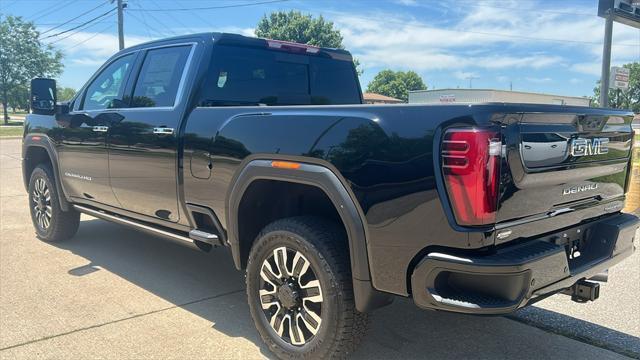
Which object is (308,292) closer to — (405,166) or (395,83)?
(405,166)

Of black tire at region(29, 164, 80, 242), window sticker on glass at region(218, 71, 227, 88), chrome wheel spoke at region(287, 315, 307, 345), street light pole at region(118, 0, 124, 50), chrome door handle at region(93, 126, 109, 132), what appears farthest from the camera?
street light pole at region(118, 0, 124, 50)

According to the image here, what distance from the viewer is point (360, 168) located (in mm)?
2609

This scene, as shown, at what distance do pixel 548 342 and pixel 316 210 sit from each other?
1776mm

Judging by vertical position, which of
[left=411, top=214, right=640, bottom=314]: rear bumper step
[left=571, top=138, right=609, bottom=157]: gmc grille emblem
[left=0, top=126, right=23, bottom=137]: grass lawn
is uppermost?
[left=571, top=138, right=609, bottom=157]: gmc grille emblem

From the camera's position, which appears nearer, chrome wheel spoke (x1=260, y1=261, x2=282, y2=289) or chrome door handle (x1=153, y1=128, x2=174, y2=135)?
chrome wheel spoke (x1=260, y1=261, x2=282, y2=289)

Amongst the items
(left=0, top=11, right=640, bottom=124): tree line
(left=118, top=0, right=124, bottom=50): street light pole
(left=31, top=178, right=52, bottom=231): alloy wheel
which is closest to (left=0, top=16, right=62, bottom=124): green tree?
(left=0, top=11, right=640, bottom=124): tree line

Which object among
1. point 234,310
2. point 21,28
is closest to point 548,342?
point 234,310

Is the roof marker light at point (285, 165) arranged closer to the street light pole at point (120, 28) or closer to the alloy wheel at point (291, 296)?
the alloy wheel at point (291, 296)

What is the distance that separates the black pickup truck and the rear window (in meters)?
0.02

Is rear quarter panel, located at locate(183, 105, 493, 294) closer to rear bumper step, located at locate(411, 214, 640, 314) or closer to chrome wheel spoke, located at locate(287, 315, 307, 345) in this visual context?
rear bumper step, located at locate(411, 214, 640, 314)

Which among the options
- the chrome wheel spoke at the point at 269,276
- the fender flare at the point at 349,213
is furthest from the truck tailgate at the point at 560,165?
the chrome wheel spoke at the point at 269,276

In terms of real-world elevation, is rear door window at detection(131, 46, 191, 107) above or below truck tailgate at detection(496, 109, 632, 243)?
above

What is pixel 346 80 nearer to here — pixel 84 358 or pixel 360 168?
pixel 360 168

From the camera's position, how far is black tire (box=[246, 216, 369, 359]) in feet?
9.12
